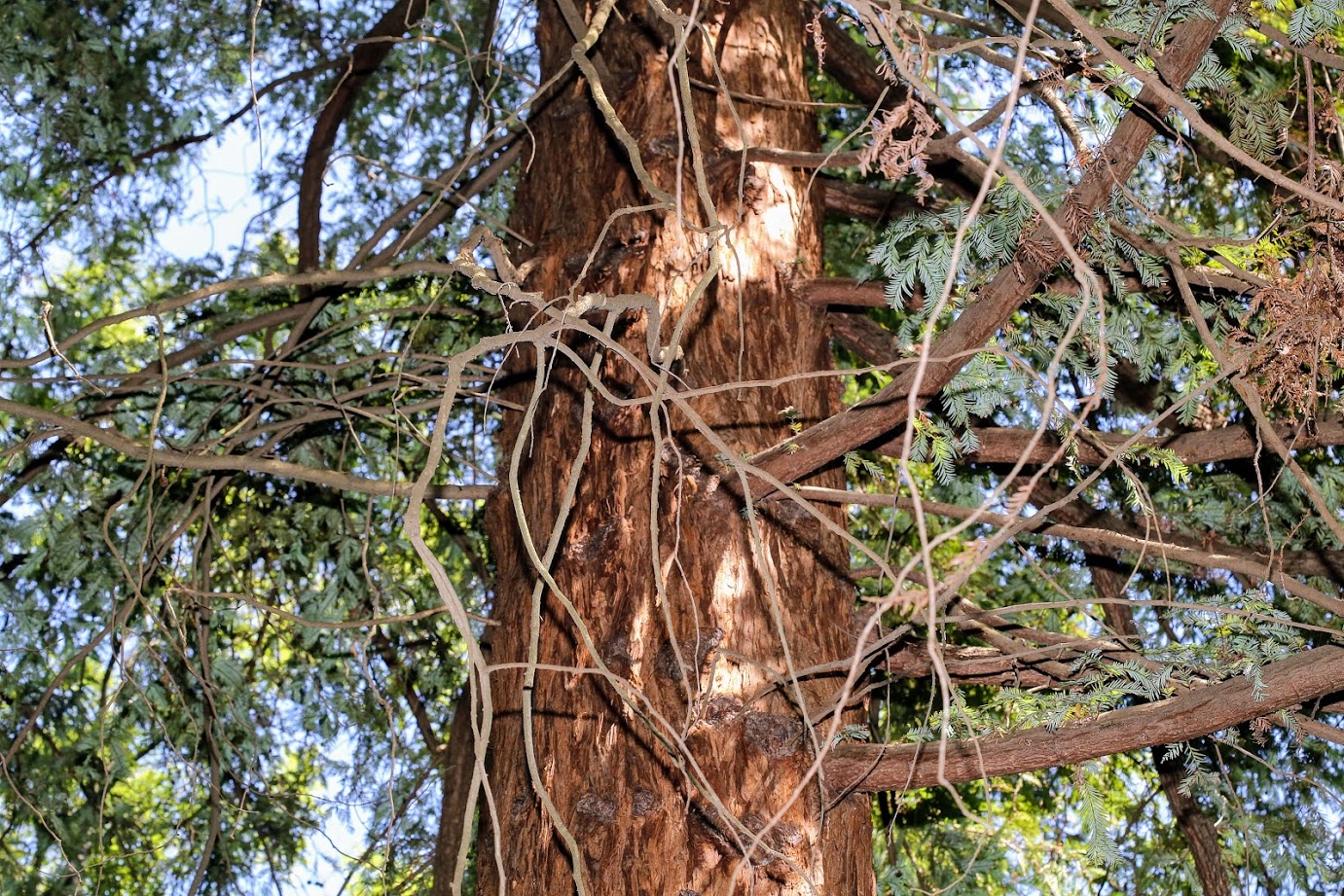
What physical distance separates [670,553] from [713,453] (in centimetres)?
23

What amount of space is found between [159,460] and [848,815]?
5.04ft

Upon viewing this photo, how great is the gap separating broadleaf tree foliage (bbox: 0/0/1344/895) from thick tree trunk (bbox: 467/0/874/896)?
0.01 metres

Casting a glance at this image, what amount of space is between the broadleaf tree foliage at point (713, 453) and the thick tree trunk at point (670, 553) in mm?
11

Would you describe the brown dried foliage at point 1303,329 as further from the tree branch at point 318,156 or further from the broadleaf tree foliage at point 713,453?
the tree branch at point 318,156

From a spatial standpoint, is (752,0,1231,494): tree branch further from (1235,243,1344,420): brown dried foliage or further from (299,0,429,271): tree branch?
(299,0,429,271): tree branch

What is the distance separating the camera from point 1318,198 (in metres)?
1.72

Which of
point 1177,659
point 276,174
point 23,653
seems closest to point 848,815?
point 1177,659

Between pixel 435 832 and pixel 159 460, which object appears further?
pixel 435 832

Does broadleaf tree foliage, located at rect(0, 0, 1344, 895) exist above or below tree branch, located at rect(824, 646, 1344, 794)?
above

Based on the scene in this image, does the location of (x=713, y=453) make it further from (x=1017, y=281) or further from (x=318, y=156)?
(x=318, y=156)

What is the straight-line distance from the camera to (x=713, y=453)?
2.56 meters

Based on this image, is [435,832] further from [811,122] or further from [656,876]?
[811,122]

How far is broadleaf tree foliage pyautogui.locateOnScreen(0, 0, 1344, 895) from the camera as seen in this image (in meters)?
2.21

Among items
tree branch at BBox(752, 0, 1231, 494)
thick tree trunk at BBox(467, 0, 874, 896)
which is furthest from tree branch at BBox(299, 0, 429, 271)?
tree branch at BBox(752, 0, 1231, 494)
